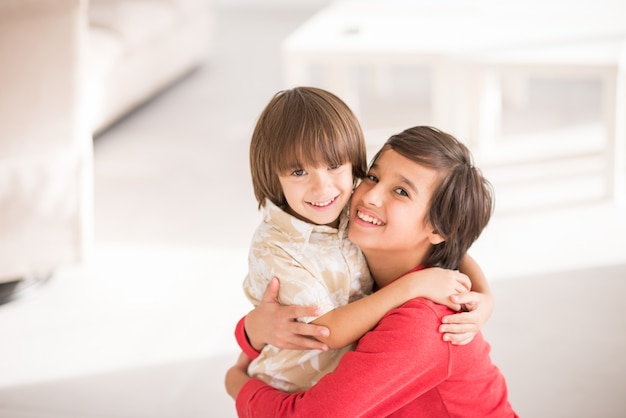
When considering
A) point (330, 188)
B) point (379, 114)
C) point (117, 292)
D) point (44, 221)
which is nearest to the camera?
point (330, 188)

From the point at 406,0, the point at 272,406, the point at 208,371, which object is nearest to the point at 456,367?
the point at 272,406

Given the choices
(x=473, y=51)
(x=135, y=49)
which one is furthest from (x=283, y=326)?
(x=135, y=49)

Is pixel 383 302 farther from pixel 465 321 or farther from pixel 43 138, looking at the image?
pixel 43 138

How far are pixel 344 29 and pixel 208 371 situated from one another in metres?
1.96

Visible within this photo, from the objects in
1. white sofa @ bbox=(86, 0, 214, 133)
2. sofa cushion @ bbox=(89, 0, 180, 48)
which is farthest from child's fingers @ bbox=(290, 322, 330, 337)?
sofa cushion @ bbox=(89, 0, 180, 48)

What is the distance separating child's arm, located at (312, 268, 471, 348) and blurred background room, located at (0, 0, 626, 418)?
694mm

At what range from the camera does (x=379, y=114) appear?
3928 millimetres

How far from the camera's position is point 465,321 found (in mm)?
1367

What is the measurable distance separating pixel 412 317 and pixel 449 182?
9.4 inches

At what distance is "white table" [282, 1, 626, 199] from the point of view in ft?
9.82

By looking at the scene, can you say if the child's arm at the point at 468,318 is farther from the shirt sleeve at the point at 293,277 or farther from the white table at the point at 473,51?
the white table at the point at 473,51

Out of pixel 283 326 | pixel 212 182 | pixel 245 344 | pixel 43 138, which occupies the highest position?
pixel 43 138

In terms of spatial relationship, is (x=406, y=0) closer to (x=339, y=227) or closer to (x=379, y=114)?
(x=379, y=114)

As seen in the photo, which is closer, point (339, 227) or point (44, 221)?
point (339, 227)
